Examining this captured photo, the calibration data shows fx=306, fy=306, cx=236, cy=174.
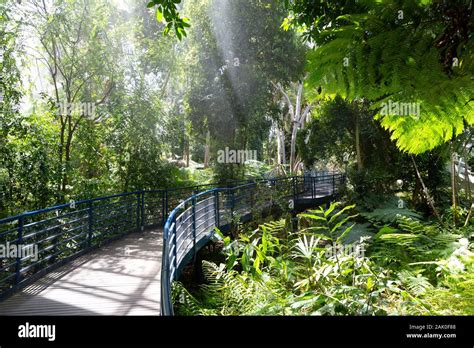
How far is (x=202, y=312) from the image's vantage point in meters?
3.20

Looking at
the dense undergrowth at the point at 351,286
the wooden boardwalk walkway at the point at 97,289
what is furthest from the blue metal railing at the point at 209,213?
the dense undergrowth at the point at 351,286

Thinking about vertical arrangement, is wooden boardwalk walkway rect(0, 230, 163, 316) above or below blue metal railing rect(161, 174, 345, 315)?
below

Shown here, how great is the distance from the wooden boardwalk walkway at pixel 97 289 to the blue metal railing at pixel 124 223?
261 mm

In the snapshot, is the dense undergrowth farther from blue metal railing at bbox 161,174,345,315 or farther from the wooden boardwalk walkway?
blue metal railing at bbox 161,174,345,315

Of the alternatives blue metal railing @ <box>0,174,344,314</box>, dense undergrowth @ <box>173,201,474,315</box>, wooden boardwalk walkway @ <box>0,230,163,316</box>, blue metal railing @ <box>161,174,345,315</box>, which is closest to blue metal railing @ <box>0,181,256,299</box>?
blue metal railing @ <box>0,174,344,314</box>

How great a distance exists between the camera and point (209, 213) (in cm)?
686

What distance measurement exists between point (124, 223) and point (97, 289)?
379 centimetres

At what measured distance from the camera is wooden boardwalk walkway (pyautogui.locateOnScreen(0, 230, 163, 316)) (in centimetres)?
323

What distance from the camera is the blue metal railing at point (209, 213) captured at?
3.41m

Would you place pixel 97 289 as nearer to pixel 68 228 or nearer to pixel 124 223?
pixel 68 228

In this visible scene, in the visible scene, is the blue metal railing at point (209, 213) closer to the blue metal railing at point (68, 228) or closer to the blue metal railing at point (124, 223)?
the blue metal railing at point (124, 223)

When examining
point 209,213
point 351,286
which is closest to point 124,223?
point 209,213

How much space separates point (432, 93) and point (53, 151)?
25.7 feet
